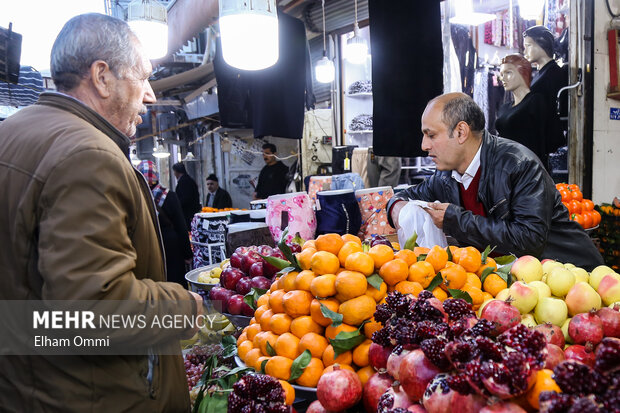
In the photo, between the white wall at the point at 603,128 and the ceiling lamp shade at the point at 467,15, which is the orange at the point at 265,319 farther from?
the ceiling lamp shade at the point at 467,15

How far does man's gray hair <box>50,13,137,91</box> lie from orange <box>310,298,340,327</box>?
38.0 inches

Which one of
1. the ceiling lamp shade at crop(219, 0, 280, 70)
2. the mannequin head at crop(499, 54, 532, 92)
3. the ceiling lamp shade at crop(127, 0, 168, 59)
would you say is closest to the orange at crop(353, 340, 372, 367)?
the ceiling lamp shade at crop(219, 0, 280, 70)

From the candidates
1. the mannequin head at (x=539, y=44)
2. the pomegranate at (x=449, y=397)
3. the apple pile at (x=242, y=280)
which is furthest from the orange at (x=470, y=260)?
the mannequin head at (x=539, y=44)

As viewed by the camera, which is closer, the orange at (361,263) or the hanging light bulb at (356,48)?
the orange at (361,263)

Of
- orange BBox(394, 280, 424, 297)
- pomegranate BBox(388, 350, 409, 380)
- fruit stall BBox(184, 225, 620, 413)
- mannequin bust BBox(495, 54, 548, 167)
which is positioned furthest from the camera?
mannequin bust BBox(495, 54, 548, 167)

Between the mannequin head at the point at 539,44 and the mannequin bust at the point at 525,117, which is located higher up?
the mannequin head at the point at 539,44

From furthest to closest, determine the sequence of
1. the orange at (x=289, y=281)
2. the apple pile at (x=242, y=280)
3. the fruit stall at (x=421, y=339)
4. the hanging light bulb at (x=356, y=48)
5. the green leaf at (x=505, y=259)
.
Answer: the hanging light bulb at (x=356, y=48), the apple pile at (x=242, y=280), the green leaf at (x=505, y=259), the orange at (x=289, y=281), the fruit stall at (x=421, y=339)

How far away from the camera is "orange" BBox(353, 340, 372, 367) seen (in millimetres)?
1373

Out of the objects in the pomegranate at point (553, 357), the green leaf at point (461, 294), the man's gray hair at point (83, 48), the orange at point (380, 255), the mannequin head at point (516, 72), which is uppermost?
the mannequin head at point (516, 72)

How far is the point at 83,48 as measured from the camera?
1253 millimetres

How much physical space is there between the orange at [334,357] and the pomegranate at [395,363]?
0.26 m

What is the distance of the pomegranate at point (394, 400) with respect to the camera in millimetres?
1048

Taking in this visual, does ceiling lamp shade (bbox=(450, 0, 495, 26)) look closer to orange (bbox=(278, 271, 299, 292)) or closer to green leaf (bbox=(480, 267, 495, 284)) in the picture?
green leaf (bbox=(480, 267, 495, 284))

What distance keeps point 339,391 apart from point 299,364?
223 mm
